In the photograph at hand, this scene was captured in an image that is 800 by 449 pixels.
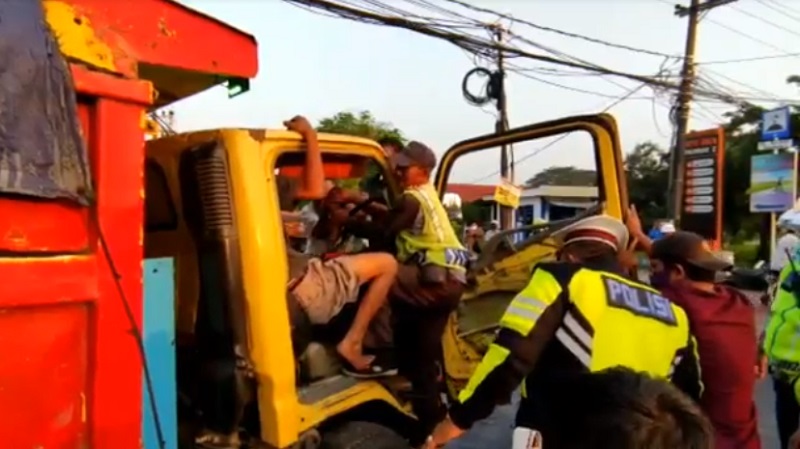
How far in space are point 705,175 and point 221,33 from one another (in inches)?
789

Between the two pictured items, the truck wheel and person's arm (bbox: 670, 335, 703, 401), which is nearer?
person's arm (bbox: 670, 335, 703, 401)

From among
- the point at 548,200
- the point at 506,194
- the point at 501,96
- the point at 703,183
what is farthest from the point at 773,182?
the point at 548,200

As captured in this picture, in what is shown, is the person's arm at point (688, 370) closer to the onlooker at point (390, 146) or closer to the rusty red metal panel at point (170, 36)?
the onlooker at point (390, 146)

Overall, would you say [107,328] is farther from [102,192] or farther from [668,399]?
[668,399]

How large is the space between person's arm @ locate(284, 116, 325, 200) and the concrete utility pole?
18837 mm

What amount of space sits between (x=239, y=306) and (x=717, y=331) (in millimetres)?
1853

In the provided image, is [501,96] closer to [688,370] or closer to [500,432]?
[500,432]

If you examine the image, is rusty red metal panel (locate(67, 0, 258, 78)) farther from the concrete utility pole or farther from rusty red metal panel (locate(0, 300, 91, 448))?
the concrete utility pole

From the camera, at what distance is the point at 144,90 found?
7.78ft

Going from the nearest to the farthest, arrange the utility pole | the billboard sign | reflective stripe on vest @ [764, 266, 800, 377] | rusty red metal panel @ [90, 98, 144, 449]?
rusty red metal panel @ [90, 98, 144, 449] < reflective stripe on vest @ [764, 266, 800, 377] < the utility pole < the billboard sign

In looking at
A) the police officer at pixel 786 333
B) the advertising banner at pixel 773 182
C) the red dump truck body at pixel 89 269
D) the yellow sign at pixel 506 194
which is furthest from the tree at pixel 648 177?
the red dump truck body at pixel 89 269

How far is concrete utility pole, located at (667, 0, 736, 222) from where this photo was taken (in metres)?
21.0

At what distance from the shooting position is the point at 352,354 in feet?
12.1

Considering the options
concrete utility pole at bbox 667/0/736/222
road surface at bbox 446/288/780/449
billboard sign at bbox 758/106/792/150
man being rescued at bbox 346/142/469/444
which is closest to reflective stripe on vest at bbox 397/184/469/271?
man being rescued at bbox 346/142/469/444
